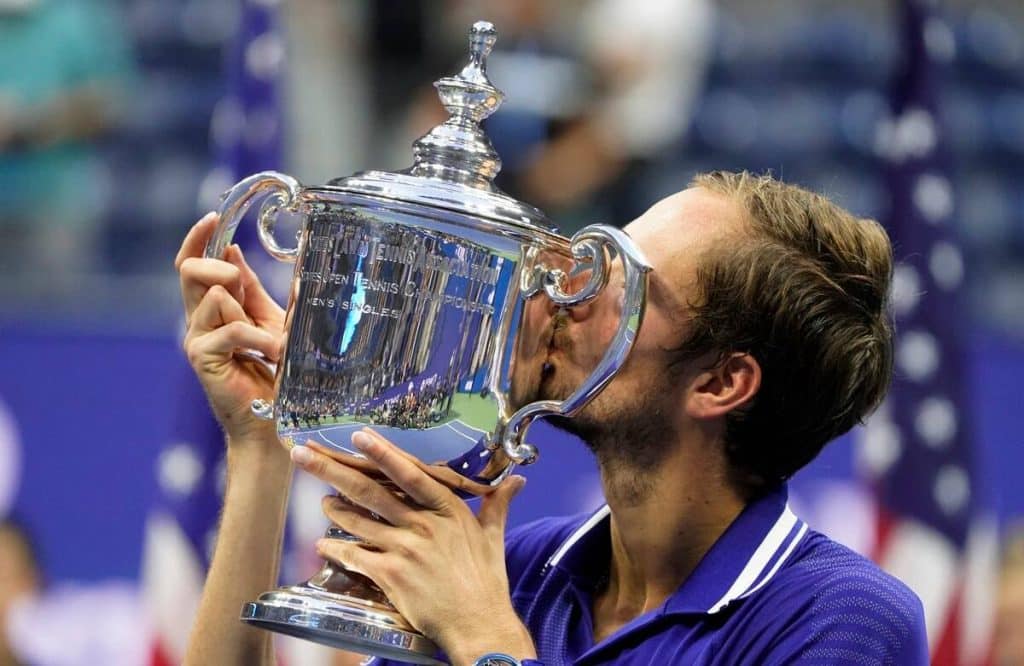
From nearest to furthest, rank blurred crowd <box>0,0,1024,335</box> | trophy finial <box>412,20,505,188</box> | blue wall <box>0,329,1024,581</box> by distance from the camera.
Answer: trophy finial <box>412,20,505,188</box> → blue wall <box>0,329,1024,581</box> → blurred crowd <box>0,0,1024,335</box>

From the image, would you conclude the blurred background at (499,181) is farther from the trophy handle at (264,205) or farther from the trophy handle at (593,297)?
the trophy handle at (593,297)

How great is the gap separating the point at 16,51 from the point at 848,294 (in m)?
3.88

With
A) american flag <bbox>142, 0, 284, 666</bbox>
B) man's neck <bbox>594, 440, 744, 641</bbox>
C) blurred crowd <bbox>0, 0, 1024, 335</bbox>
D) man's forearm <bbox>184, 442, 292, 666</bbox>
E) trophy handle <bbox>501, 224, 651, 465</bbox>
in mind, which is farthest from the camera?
blurred crowd <bbox>0, 0, 1024, 335</bbox>

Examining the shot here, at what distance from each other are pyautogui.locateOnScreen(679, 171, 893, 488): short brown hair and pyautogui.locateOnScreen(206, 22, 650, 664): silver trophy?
196 mm

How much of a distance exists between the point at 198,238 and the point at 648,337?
59 centimetres

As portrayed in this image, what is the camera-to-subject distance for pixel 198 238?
6.62 ft

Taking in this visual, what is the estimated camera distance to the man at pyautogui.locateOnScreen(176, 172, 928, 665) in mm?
1751

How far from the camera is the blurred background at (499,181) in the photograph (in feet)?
11.9

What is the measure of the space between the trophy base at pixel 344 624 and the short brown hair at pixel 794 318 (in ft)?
1.54

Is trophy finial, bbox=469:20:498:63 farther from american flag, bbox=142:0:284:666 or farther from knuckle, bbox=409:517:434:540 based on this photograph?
american flag, bbox=142:0:284:666

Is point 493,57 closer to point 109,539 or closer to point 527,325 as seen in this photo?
point 109,539

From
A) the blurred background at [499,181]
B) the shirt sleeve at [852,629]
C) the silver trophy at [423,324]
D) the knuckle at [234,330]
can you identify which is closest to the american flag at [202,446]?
the blurred background at [499,181]

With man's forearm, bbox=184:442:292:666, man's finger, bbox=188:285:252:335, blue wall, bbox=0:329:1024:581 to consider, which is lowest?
blue wall, bbox=0:329:1024:581

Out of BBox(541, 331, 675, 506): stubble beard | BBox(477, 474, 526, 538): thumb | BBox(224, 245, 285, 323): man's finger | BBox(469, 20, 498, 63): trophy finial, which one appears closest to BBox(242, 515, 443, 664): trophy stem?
BBox(477, 474, 526, 538): thumb
